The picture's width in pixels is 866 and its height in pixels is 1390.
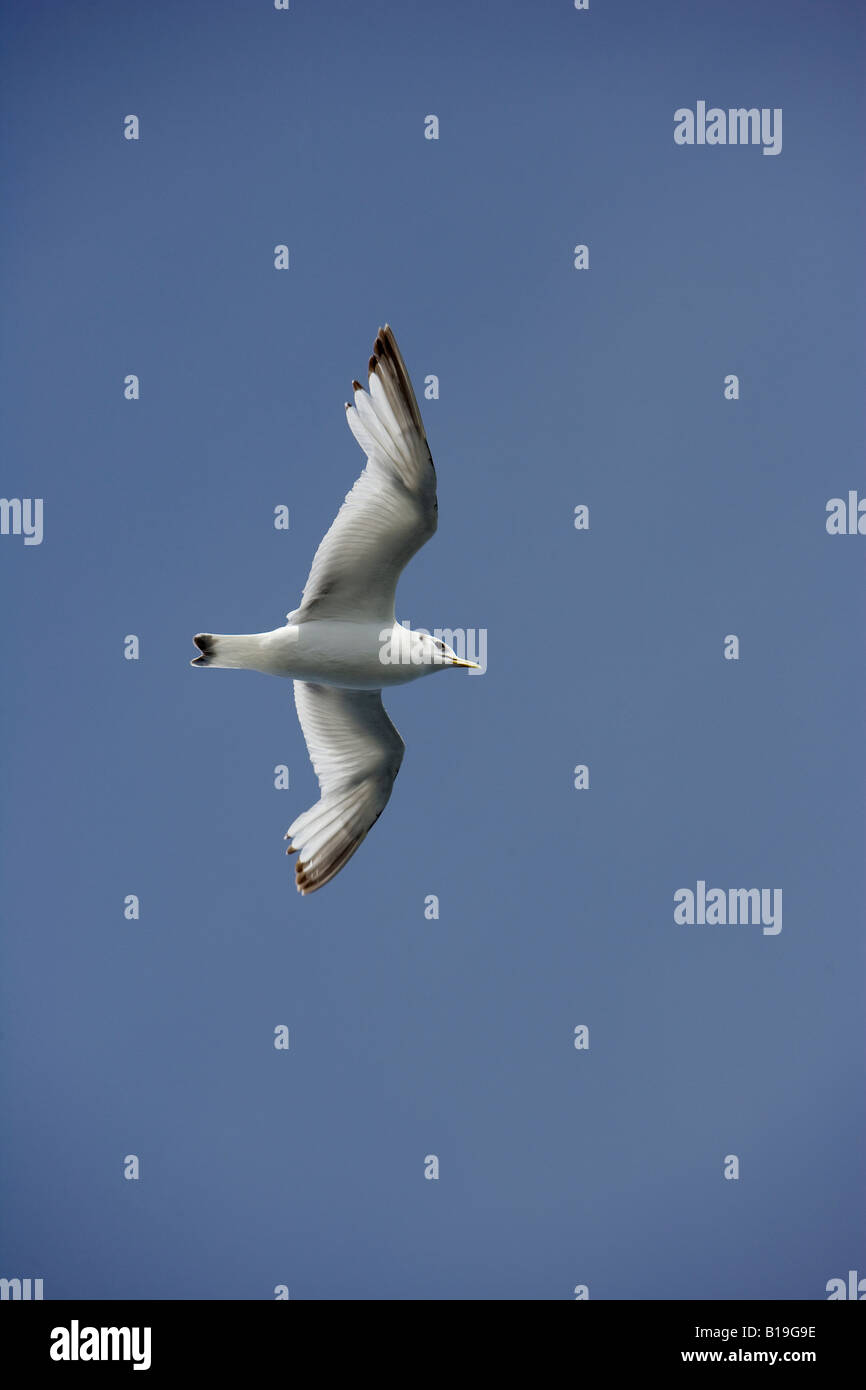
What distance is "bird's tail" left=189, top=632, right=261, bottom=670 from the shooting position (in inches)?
283

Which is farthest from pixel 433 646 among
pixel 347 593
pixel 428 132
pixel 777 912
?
pixel 777 912

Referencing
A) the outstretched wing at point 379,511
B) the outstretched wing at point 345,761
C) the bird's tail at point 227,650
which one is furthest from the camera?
the outstretched wing at point 345,761

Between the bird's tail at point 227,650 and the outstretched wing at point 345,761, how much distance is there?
590 mm

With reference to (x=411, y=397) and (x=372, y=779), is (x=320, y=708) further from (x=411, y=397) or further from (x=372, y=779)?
(x=411, y=397)

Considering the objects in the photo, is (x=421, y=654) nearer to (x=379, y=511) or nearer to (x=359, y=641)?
(x=359, y=641)

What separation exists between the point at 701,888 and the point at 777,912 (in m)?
0.70

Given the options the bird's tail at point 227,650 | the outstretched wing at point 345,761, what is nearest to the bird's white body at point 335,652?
the bird's tail at point 227,650

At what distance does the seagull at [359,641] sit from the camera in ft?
22.3

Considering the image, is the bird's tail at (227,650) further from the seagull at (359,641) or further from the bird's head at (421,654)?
the bird's head at (421,654)

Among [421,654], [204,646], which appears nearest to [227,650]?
[204,646]

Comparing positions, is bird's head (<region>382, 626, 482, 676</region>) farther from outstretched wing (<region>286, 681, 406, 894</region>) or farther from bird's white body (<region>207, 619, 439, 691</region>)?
outstretched wing (<region>286, 681, 406, 894</region>)

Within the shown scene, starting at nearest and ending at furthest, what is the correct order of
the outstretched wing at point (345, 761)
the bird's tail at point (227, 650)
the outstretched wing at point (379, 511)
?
the outstretched wing at point (379, 511) < the bird's tail at point (227, 650) < the outstretched wing at point (345, 761)

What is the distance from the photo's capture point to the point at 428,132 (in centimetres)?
1007

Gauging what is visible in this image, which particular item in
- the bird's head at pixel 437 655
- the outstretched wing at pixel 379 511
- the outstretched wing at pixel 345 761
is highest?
the outstretched wing at pixel 379 511
